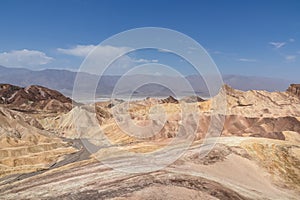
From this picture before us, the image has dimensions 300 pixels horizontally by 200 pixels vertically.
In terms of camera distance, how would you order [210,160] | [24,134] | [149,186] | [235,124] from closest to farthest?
1. [149,186]
2. [210,160]
3. [235,124]
4. [24,134]

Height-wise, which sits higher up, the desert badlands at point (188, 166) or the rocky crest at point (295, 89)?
the rocky crest at point (295, 89)

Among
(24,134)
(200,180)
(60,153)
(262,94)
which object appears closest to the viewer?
(200,180)

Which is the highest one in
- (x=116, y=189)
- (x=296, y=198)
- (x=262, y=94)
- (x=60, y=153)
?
(x=262, y=94)

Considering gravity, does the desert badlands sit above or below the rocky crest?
below

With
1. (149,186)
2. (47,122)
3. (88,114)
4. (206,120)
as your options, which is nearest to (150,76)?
(149,186)

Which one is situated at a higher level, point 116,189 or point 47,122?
point 116,189

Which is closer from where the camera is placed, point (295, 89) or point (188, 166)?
point (188, 166)

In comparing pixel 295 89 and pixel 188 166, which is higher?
pixel 295 89

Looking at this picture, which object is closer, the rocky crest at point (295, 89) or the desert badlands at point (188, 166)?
the desert badlands at point (188, 166)

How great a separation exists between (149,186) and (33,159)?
252ft

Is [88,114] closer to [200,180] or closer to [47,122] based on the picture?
[47,122]

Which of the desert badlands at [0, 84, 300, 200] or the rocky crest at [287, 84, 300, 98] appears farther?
the rocky crest at [287, 84, 300, 98]

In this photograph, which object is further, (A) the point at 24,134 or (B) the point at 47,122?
(B) the point at 47,122

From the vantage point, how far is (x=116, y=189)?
3009 cm
